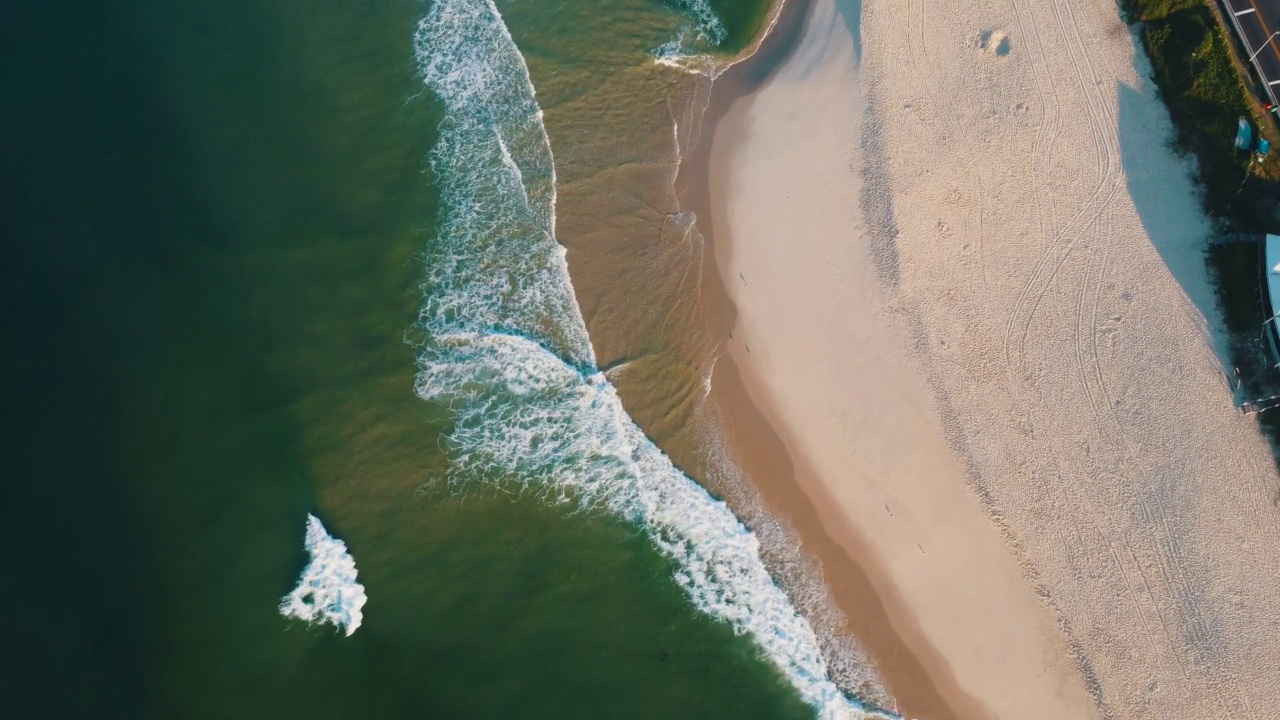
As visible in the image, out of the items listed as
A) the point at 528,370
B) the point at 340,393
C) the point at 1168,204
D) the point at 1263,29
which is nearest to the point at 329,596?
the point at 340,393

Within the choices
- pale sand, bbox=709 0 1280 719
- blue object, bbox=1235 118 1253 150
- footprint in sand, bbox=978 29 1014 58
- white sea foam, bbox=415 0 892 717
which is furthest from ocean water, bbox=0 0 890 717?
blue object, bbox=1235 118 1253 150

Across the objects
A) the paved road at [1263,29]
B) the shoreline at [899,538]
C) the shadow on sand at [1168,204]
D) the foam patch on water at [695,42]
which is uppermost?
the foam patch on water at [695,42]

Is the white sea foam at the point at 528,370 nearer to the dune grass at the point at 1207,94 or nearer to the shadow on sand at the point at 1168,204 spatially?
the shadow on sand at the point at 1168,204

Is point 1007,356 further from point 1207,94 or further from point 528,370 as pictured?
point 528,370

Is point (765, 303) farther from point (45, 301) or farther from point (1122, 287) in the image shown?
point (45, 301)

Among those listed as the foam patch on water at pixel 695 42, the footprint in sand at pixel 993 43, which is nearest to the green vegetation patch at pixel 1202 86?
the footprint in sand at pixel 993 43

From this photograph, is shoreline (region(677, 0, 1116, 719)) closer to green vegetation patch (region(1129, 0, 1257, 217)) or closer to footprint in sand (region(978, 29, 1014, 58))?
footprint in sand (region(978, 29, 1014, 58))

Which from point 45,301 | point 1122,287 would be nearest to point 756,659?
point 1122,287
